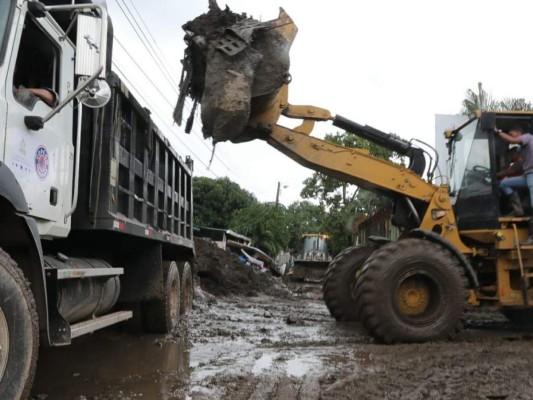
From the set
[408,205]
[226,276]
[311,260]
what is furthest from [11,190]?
[311,260]

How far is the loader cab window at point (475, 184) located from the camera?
752 centimetres

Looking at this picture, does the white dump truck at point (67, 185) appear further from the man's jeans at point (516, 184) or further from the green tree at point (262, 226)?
the green tree at point (262, 226)

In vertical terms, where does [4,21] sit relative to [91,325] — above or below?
above

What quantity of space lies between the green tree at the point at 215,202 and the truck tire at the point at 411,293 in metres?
34.1

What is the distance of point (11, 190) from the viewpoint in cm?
328

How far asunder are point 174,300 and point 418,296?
3.25 metres

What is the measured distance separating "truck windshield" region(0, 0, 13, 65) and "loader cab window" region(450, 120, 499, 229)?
6176 millimetres

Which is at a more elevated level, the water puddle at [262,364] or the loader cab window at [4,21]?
the loader cab window at [4,21]

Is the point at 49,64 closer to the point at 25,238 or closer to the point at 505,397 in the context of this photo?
the point at 25,238


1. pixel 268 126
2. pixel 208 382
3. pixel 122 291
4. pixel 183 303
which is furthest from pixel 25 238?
pixel 183 303

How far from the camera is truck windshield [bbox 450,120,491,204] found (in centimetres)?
766

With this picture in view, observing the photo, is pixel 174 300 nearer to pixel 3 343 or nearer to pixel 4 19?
pixel 3 343

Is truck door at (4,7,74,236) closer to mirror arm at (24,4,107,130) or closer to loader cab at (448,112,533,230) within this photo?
mirror arm at (24,4,107,130)

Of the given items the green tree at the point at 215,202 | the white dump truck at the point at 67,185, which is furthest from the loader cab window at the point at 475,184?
the green tree at the point at 215,202
